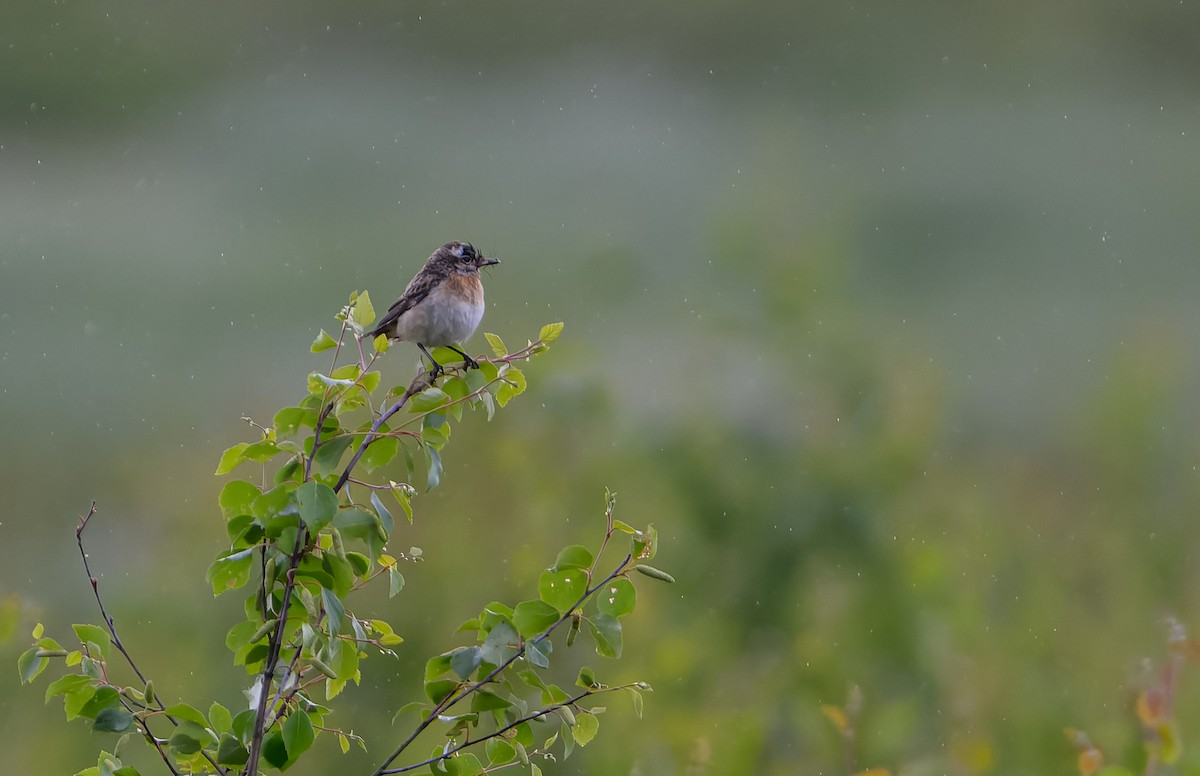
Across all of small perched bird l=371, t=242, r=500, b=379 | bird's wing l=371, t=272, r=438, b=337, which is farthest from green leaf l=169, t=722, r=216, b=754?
bird's wing l=371, t=272, r=438, b=337

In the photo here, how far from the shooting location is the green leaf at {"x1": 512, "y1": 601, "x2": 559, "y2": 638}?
1.21 metres

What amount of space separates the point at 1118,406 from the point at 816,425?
0.72 m

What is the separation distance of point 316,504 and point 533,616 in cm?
22

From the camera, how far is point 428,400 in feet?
4.20

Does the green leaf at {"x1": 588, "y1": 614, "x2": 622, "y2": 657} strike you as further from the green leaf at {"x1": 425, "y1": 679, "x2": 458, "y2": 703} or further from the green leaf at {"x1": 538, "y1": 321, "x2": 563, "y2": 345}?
the green leaf at {"x1": 538, "y1": 321, "x2": 563, "y2": 345}

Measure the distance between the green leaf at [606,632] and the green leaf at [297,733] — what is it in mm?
263

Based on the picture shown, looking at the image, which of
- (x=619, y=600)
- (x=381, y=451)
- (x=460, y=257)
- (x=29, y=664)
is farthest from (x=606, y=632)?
(x=460, y=257)

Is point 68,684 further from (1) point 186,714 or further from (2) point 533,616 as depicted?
(2) point 533,616

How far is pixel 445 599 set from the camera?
3066 mm

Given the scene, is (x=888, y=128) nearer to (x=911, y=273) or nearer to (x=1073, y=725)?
(x=911, y=273)

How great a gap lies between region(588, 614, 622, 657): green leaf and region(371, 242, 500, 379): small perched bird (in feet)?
3.62

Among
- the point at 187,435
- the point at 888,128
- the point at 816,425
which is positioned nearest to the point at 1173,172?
the point at 888,128

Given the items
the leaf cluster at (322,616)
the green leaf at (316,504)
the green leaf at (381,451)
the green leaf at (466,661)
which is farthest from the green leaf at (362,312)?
the green leaf at (466,661)

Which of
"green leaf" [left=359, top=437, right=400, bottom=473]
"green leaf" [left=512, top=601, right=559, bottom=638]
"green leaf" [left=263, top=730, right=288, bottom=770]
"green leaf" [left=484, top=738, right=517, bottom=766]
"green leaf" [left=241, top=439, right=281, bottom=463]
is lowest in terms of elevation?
"green leaf" [left=263, top=730, right=288, bottom=770]
